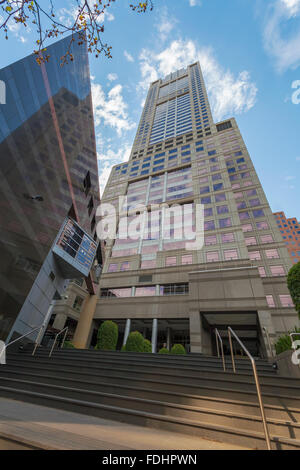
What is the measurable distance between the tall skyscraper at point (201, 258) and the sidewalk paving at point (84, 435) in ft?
49.9

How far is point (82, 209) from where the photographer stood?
17.8m

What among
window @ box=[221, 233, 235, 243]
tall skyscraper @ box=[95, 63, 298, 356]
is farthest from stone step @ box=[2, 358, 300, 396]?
window @ box=[221, 233, 235, 243]

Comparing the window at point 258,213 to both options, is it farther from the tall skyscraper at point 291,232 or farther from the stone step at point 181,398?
the tall skyscraper at point 291,232

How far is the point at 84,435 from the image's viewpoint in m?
2.46

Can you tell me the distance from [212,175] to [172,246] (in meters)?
15.6

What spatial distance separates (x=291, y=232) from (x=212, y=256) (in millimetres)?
76771

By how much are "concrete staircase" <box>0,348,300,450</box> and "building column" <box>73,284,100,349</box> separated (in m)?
20.5

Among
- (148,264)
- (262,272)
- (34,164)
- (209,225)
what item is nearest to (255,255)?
(262,272)

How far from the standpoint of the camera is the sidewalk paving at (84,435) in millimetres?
2133

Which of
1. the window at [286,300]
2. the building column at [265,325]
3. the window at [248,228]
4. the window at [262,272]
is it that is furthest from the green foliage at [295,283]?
the window at [248,228]

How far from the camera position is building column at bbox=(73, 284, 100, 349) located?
78.2ft

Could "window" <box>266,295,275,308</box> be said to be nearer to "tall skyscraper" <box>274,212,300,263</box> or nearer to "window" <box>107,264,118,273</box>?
"window" <box>107,264,118,273</box>

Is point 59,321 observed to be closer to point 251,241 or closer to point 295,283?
point 295,283
